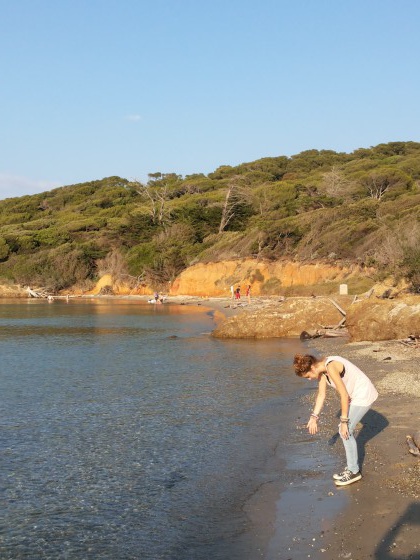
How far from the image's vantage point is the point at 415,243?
2966cm

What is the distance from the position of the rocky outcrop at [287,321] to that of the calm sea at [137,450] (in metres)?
3.53

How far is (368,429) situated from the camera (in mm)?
8695

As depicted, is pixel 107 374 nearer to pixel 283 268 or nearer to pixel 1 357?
pixel 1 357

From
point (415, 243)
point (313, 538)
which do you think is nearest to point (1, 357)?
point (313, 538)

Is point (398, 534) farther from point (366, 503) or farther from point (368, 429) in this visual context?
point (368, 429)

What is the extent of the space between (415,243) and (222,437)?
73.9 ft

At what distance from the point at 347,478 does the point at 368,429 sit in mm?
2131

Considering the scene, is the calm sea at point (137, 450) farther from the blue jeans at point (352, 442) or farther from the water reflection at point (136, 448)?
the blue jeans at point (352, 442)

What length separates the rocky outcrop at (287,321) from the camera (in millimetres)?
23078

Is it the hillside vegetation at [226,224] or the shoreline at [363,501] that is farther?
the hillside vegetation at [226,224]

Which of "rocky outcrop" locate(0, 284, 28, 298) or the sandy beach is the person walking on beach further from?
"rocky outcrop" locate(0, 284, 28, 298)

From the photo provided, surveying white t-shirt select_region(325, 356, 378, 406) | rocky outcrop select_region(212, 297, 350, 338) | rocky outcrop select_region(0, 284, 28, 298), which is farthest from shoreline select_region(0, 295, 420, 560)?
rocky outcrop select_region(0, 284, 28, 298)

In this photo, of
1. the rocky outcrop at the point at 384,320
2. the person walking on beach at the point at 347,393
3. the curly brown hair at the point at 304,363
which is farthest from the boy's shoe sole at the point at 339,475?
→ the rocky outcrop at the point at 384,320

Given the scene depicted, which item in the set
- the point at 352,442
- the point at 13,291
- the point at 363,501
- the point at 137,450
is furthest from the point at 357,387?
the point at 13,291
